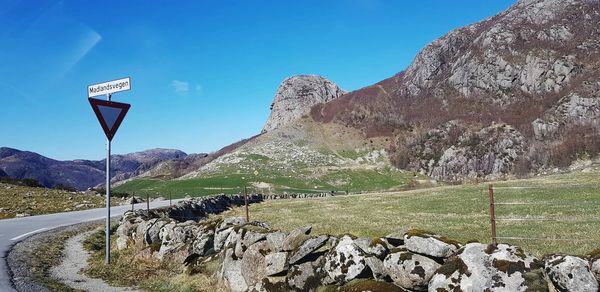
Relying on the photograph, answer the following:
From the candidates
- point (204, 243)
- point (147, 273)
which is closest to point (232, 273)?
point (204, 243)

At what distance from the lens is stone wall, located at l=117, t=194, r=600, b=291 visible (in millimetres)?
7273

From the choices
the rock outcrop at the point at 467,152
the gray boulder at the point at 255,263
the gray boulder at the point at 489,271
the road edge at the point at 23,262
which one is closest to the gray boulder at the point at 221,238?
the gray boulder at the point at 255,263

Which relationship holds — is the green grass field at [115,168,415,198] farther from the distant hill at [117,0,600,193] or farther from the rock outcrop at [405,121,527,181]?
the rock outcrop at [405,121,527,181]

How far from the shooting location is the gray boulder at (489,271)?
7.16 m

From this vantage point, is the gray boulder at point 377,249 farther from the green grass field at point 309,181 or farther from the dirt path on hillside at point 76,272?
the green grass field at point 309,181

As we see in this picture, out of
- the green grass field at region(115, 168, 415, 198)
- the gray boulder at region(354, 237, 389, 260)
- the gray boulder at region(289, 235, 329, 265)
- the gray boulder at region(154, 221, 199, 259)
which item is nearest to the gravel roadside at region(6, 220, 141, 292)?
the gray boulder at region(154, 221, 199, 259)

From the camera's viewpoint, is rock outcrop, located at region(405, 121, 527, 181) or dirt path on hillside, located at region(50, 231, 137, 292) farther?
rock outcrop, located at region(405, 121, 527, 181)

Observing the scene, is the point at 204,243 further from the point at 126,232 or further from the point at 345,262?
the point at 345,262

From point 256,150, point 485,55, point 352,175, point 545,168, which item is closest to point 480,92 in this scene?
point 485,55

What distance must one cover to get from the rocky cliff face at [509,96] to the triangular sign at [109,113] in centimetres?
12145

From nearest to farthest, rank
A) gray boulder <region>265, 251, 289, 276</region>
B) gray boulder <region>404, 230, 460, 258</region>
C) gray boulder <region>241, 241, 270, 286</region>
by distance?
gray boulder <region>404, 230, 460, 258</region> < gray boulder <region>265, 251, 289, 276</region> < gray boulder <region>241, 241, 270, 286</region>

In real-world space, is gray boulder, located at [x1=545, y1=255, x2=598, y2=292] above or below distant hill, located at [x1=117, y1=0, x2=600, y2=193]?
below

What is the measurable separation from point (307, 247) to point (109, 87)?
946 centimetres

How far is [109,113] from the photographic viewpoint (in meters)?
15.0
